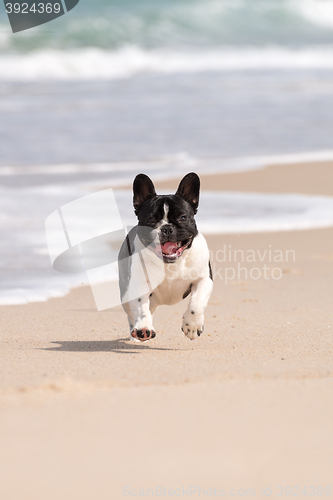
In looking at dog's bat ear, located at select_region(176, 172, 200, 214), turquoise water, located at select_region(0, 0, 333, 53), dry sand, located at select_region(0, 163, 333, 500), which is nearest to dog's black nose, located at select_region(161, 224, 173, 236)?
dog's bat ear, located at select_region(176, 172, 200, 214)

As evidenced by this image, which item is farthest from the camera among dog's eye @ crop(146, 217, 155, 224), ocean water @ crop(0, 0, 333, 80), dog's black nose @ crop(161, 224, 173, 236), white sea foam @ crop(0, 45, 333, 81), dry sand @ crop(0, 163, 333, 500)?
ocean water @ crop(0, 0, 333, 80)

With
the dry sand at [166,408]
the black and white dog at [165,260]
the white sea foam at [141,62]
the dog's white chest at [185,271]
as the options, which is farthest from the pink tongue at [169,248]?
the white sea foam at [141,62]

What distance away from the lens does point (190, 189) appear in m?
4.32

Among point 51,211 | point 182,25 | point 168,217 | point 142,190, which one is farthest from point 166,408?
point 182,25

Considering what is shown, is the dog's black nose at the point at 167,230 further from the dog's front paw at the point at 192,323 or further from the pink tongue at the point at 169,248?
the dog's front paw at the point at 192,323

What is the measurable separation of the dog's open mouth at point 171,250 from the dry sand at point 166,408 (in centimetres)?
54

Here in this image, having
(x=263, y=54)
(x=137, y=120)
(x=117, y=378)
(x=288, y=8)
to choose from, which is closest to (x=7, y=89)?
(x=137, y=120)

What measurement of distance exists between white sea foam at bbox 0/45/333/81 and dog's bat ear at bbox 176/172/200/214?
870 inches

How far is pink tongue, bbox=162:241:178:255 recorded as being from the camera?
4.05 meters

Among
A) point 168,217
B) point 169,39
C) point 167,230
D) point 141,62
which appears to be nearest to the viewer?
point 167,230

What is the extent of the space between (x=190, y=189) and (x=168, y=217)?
0.30 metres

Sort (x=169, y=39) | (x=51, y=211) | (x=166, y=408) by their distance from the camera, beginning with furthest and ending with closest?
(x=169, y=39), (x=51, y=211), (x=166, y=408)

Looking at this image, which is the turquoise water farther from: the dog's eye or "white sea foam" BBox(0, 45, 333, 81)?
the dog's eye

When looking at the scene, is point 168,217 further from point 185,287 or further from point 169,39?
point 169,39
